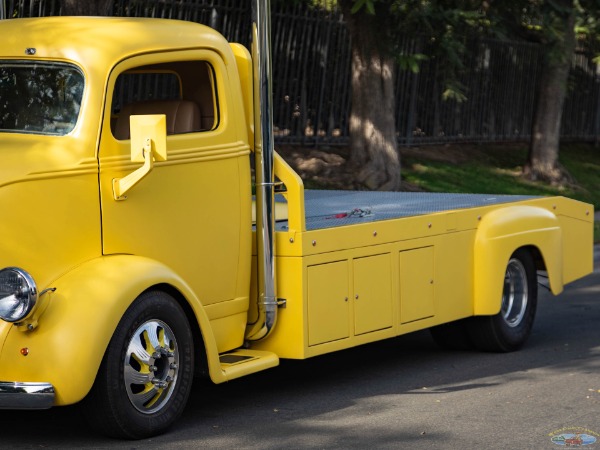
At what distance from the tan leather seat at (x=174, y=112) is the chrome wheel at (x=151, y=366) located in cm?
125

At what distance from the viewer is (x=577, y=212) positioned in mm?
10742

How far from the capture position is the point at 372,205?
9.79m

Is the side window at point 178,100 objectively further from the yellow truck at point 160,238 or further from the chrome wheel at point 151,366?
the chrome wheel at point 151,366

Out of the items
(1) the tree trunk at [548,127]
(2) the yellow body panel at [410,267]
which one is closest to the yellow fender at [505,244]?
(2) the yellow body panel at [410,267]

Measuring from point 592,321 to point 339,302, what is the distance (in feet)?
13.4

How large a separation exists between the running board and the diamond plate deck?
2.57ft

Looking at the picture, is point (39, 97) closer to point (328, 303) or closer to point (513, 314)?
point (328, 303)

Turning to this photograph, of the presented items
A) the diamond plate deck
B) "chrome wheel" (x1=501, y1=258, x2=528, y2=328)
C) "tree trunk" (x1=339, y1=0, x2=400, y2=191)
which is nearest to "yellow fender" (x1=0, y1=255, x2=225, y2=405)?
the diamond plate deck

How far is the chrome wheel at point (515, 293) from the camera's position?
32.8ft

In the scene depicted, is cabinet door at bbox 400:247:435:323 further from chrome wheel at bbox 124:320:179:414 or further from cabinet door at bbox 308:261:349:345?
chrome wheel at bbox 124:320:179:414

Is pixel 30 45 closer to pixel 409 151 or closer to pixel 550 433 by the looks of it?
pixel 550 433

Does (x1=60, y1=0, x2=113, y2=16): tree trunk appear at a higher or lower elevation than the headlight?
higher

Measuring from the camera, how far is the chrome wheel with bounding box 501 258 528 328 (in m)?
10.0

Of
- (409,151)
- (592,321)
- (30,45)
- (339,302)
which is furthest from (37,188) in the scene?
(409,151)
